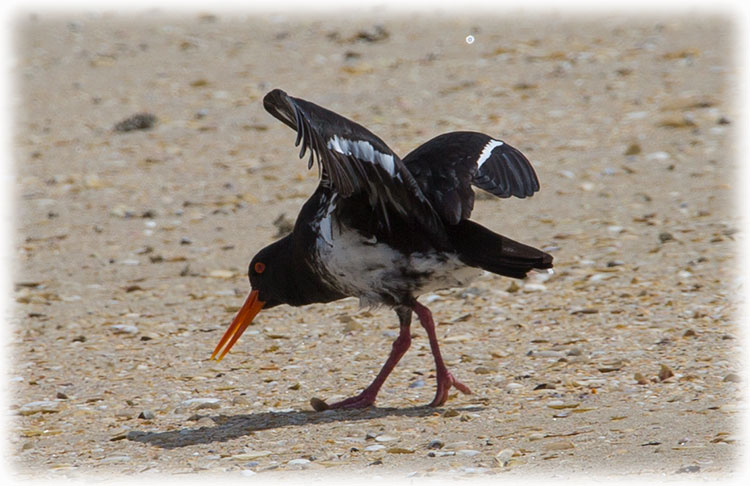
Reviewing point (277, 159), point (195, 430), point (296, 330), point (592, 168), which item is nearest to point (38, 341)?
point (296, 330)

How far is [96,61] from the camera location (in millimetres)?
14219

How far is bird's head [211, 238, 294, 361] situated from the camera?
5805 mm

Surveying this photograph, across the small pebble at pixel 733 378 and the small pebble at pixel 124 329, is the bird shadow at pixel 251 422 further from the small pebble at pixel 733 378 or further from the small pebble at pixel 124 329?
the small pebble at pixel 124 329

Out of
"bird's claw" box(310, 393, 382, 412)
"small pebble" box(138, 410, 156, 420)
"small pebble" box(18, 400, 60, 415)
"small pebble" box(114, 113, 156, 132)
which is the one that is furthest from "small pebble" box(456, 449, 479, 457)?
"small pebble" box(114, 113, 156, 132)

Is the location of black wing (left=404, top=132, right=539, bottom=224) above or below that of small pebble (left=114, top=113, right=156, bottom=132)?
below

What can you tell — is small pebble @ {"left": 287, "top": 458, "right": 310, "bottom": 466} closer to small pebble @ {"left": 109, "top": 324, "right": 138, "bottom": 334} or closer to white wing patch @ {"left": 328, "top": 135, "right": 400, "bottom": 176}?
white wing patch @ {"left": 328, "top": 135, "right": 400, "bottom": 176}

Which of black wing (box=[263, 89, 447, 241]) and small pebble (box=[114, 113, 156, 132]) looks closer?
black wing (box=[263, 89, 447, 241])

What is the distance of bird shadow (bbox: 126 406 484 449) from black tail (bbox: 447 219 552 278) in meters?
0.74

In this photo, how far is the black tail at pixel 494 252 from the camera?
16.3 feet

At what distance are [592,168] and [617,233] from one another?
Result: 1.58 m

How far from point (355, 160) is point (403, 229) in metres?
0.61

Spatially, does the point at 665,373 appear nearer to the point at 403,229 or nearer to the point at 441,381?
the point at 441,381

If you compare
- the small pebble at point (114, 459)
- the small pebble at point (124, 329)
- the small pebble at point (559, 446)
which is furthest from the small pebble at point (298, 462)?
the small pebble at point (124, 329)

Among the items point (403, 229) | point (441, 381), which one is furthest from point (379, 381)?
point (403, 229)
